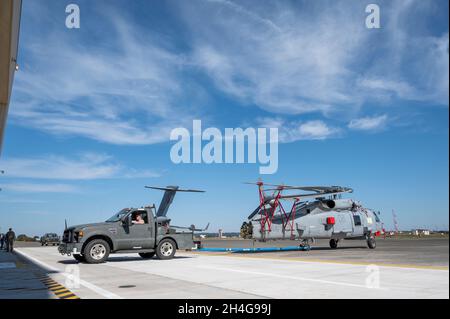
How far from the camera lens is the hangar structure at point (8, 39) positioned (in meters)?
6.49

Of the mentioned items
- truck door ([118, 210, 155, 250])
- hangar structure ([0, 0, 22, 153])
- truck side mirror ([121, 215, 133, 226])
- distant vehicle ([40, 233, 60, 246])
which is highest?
hangar structure ([0, 0, 22, 153])

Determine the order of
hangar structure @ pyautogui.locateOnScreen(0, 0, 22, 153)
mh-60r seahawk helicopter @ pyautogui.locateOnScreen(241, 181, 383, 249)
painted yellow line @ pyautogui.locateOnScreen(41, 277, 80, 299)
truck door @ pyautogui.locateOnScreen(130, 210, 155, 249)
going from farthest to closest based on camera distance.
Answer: mh-60r seahawk helicopter @ pyautogui.locateOnScreen(241, 181, 383, 249), truck door @ pyautogui.locateOnScreen(130, 210, 155, 249), painted yellow line @ pyautogui.locateOnScreen(41, 277, 80, 299), hangar structure @ pyautogui.locateOnScreen(0, 0, 22, 153)

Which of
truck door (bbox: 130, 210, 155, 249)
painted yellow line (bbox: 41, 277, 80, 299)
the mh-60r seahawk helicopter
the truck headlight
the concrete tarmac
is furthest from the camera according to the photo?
the mh-60r seahawk helicopter

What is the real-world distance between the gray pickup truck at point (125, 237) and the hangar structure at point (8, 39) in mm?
6711

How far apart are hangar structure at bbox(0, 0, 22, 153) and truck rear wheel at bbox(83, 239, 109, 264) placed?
22.7 ft

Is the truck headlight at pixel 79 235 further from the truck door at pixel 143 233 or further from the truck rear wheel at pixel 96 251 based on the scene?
the truck door at pixel 143 233

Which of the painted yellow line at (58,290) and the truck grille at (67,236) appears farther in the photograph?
the truck grille at (67,236)

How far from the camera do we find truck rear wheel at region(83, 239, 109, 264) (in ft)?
48.9

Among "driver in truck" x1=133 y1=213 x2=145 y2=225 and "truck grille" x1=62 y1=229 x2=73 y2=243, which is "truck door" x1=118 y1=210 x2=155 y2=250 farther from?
"truck grille" x1=62 y1=229 x2=73 y2=243

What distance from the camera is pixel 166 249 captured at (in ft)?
56.2

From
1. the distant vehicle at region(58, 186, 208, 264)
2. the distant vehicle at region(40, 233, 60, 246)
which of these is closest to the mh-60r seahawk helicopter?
the distant vehicle at region(58, 186, 208, 264)

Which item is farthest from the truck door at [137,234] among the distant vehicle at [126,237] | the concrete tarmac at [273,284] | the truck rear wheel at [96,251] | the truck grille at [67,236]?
the concrete tarmac at [273,284]

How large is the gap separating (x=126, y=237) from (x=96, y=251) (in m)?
1.29
